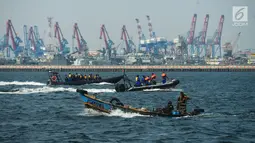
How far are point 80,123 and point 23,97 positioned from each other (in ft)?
78.0

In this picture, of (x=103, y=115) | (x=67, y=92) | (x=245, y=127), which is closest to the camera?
(x=245, y=127)

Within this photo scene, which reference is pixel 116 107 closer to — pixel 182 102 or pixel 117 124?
pixel 117 124

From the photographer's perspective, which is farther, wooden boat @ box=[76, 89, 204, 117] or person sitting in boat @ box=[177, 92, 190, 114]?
wooden boat @ box=[76, 89, 204, 117]

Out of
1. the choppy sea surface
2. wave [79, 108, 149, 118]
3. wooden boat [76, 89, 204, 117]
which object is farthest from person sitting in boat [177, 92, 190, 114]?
wave [79, 108, 149, 118]

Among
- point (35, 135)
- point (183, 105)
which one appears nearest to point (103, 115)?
point (183, 105)

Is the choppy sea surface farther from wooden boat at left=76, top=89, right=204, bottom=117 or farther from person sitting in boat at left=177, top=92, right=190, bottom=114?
person sitting in boat at left=177, top=92, right=190, bottom=114

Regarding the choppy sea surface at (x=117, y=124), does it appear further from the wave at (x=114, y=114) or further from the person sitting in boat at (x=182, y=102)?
the person sitting in boat at (x=182, y=102)

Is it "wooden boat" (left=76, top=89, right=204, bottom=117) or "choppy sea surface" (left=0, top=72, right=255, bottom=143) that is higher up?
"wooden boat" (left=76, top=89, right=204, bottom=117)

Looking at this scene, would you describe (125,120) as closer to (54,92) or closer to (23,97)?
(23,97)

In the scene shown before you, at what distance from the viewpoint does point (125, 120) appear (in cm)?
3878

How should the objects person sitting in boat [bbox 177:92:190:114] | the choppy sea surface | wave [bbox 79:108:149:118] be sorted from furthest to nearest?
wave [bbox 79:108:149:118] → person sitting in boat [bbox 177:92:190:114] → the choppy sea surface

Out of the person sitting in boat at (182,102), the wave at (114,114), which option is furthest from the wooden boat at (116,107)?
the person sitting in boat at (182,102)

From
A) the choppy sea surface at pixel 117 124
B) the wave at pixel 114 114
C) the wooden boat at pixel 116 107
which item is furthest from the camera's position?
the wave at pixel 114 114

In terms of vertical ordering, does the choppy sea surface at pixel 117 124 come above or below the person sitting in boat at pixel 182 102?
below
